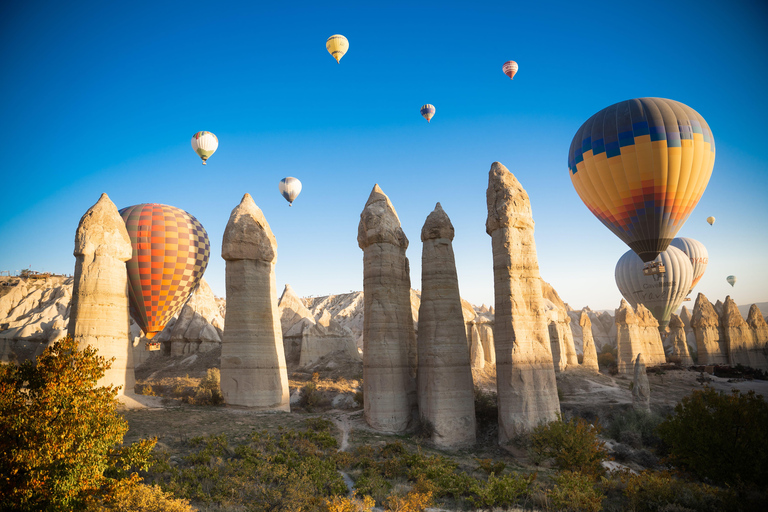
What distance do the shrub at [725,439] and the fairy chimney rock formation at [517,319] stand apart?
6010 millimetres

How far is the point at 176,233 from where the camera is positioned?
28938 millimetres

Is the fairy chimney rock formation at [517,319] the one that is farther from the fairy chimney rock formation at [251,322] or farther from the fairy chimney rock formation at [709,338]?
the fairy chimney rock formation at [709,338]

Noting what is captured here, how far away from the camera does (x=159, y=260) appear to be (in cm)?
2800

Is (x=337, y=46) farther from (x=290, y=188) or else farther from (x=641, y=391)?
(x=641, y=391)

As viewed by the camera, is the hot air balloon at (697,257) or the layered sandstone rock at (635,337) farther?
the hot air balloon at (697,257)

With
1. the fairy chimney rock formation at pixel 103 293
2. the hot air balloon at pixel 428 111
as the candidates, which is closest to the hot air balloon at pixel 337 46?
the hot air balloon at pixel 428 111

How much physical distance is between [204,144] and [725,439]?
109ft

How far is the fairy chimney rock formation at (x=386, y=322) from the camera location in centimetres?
2180

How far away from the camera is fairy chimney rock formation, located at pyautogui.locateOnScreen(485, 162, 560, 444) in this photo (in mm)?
20172

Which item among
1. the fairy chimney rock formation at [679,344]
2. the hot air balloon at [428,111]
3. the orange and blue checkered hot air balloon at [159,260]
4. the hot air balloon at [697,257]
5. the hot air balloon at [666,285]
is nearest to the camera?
the orange and blue checkered hot air balloon at [159,260]

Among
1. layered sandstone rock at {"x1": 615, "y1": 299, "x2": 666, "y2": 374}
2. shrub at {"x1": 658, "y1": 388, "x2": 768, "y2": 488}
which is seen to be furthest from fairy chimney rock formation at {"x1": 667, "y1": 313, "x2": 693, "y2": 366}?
shrub at {"x1": 658, "y1": 388, "x2": 768, "y2": 488}

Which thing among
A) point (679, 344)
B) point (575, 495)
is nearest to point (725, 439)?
point (575, 495)

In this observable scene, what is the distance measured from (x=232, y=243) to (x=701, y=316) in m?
47.0

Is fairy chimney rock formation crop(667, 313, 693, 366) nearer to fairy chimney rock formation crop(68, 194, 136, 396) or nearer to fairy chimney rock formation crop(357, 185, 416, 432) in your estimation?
fairy chimney rock formation crop(357, 185, 416, 432)
